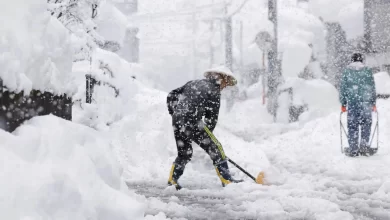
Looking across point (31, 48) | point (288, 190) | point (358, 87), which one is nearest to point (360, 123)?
point (358, 87)

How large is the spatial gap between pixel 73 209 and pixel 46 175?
10.0 inches

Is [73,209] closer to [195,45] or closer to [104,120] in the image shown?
[104,120]

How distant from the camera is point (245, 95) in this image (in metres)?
36.4

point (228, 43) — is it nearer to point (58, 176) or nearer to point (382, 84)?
point (382, 84)

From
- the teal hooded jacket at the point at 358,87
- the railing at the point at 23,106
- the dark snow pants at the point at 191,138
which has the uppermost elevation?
the teal hooded jacket at the point at 358,87

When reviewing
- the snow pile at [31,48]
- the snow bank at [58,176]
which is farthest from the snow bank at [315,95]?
the snow bank at [58,176]

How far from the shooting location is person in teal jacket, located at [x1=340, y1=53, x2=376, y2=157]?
9633 mm

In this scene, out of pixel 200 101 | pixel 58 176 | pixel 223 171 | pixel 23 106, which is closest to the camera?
pixel 58 176

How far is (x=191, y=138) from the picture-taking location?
6512mm

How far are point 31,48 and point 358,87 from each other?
775 centimetres

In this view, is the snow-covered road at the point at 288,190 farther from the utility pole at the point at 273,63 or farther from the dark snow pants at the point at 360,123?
the utility pole at the point at 273,63

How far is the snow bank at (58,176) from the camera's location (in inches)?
104

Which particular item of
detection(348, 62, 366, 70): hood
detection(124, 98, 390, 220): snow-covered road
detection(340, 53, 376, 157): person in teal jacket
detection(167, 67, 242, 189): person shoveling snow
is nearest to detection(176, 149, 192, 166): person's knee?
detection(167, 67, 242, 189): person shoveling snow

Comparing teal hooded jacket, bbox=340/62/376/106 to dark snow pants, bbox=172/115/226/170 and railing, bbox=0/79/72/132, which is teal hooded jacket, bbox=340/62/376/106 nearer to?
dark snow pants, bbox=172/115/226/170
